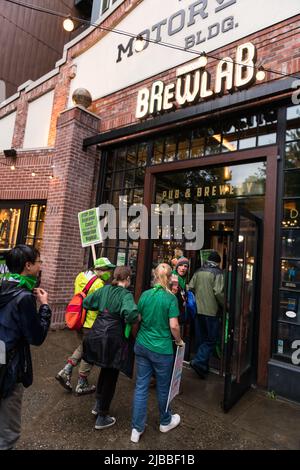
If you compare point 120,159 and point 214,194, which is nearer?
point 214,194

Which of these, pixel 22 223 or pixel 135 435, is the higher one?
pixel 22 223

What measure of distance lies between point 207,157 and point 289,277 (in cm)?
241

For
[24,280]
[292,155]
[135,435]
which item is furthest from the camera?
[292,155]

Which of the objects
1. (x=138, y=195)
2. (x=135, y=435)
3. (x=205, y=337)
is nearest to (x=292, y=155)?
(x=205, y=337)

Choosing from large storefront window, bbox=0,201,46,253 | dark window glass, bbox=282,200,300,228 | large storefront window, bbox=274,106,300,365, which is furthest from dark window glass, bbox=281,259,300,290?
large storefront window, bbox=0,201,46,253

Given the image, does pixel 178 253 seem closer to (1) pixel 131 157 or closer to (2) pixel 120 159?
(1) pixel 131 157

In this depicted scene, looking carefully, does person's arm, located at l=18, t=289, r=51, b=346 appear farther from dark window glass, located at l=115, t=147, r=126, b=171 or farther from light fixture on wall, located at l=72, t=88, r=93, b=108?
light fixture on wall, located at l=72, t=88, r=93, b=108

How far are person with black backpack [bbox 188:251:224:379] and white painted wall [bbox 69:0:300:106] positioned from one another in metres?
4.03

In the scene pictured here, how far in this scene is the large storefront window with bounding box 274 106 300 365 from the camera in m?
4.05

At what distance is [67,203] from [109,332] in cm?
426

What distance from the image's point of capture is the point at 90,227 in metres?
4.69

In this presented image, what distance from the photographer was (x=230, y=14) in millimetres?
5410
